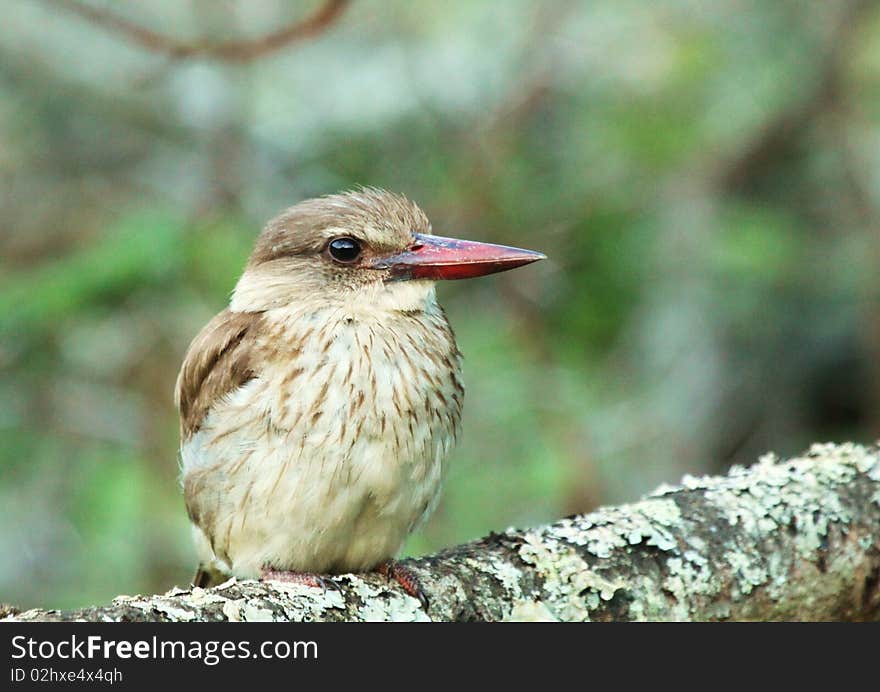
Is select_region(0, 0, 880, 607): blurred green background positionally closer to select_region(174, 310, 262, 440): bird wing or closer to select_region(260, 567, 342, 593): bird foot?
select_region(174, 310, 262, 440): bird wing

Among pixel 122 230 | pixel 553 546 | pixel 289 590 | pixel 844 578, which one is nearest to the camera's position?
pixel 289 590

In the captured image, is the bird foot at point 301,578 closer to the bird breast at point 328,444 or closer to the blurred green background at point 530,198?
the bird breast at point 328,444

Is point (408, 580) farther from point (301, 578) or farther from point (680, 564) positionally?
point (680, 564)

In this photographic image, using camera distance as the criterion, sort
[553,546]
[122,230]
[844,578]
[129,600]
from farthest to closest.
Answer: [122,230] → [844,578] → [553,546] → [129,600]

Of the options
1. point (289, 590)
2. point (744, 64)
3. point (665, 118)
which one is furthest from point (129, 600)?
point (744, 64)

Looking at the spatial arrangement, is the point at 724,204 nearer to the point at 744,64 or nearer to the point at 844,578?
the point at 744,64
